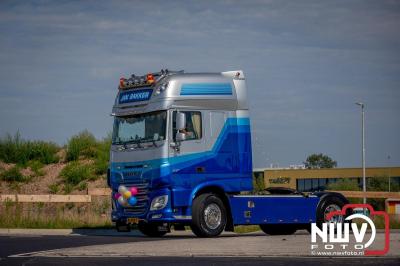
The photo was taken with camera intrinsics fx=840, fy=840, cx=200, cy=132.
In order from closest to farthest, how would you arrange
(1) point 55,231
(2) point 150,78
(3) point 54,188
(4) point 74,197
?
(2) point 150,78, (1) point 55,231, (4) point 74,197, (3) point 54,188

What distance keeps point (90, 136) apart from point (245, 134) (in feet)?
69.4

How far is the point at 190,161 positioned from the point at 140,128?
5.26ft

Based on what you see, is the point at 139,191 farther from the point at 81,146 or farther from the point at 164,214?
the point at 81,146

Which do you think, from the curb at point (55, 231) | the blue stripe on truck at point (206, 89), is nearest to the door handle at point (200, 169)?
the blue stripe on truck at point (206, 89)

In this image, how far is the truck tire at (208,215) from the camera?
66.7 ft

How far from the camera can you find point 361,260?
46.8 ft

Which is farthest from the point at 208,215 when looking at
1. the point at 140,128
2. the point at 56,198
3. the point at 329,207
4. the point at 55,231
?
the point at 56,198

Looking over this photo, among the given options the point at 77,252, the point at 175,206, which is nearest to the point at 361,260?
the point at 77,252

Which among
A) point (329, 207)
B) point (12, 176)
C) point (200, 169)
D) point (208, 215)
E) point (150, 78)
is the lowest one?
point (208, 215)

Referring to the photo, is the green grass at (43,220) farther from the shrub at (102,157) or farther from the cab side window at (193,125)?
the cab side window at (193,125)

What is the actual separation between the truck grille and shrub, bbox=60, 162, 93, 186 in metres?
17.7

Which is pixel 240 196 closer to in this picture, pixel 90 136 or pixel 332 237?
pixel 332 237

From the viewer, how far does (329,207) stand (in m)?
22.3

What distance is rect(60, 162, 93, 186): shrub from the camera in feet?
126
